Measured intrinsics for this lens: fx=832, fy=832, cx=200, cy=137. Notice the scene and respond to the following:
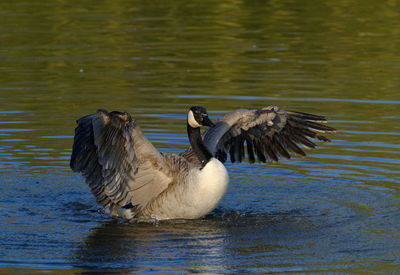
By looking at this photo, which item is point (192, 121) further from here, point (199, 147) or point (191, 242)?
point (191, 242)

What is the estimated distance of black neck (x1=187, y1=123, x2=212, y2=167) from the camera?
10.5 m

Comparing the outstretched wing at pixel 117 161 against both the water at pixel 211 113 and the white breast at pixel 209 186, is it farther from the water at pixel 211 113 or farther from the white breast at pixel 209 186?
the white breast at pixel 209 186

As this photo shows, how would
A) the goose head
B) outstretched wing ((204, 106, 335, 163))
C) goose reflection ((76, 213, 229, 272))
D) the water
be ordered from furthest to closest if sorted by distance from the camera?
outstretched wing ((204, 106, 335, 163)) < the goose head < the water < goose reflection ((76, 213, 229, 272))

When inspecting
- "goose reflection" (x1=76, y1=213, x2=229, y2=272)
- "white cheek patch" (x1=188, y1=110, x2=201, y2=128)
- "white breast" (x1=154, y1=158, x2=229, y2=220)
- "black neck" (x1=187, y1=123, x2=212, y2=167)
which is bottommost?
"goose reflection" (x1=76, y1=213, x2=229, y2=272)

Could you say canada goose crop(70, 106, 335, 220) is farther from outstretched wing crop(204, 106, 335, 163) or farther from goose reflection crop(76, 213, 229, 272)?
goose reflection crop(76, 213, 229, 272)

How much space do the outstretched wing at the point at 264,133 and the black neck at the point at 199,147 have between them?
28.8 inches

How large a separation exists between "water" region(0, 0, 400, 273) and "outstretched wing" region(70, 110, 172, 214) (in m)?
0.41

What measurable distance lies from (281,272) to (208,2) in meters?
22.3

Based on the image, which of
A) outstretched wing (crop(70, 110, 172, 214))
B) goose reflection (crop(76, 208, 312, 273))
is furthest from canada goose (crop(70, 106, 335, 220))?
goose reflection (crop(76, 208, 312, 273))

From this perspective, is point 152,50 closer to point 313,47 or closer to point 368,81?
point 313,47

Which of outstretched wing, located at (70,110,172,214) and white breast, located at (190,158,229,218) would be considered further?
white breast, located at (190,158,229,218)

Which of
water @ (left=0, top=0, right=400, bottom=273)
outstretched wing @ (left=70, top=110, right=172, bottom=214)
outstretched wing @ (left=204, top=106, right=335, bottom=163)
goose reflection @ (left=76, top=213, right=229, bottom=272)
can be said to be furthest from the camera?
outstretched wing @ (left=204, top=106, right=335, bottom=163)

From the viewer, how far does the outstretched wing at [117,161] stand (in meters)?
10.1

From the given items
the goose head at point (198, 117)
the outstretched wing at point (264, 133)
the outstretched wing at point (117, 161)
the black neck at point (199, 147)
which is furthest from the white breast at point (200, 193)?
the outstretched wing at point (264, 133)
